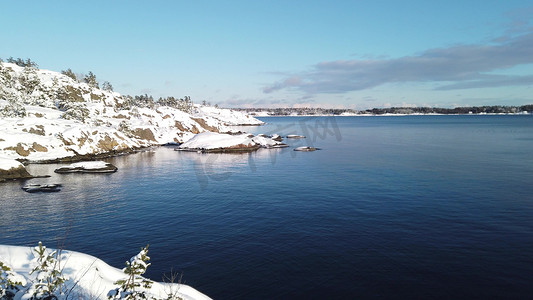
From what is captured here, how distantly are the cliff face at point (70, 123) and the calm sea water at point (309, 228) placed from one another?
80.8ft

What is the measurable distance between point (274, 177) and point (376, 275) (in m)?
33.2

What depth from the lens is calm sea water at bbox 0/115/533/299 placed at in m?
19.0

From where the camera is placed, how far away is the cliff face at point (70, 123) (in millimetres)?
70175

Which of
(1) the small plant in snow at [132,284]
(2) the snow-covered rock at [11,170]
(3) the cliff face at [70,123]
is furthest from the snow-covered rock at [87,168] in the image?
(1) the small plant in snow at [132,284]

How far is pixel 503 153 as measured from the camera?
69.9m

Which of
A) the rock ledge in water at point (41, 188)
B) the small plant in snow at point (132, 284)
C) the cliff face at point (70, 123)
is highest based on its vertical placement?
the cliff face at point (70, 123)

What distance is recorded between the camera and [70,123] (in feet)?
282

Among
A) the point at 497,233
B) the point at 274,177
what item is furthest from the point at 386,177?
the point at 497,233

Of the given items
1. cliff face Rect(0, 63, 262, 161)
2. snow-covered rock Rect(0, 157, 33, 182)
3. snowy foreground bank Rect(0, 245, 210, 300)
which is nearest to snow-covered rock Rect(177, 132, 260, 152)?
cliff face Rect(0, 63, 262, 161)

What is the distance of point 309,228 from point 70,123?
275 ft

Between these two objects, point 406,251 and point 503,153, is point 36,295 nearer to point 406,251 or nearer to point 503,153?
point 406,251

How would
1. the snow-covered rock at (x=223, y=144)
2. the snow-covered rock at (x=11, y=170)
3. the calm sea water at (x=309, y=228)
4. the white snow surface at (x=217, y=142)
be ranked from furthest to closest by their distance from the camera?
the white snow surface at (x=217, y=142) → the snow-covered rock at (x=223, y=144) → the snow-covered rock at (x=11, y=170) → the calm sea water at (x=309, y=228)

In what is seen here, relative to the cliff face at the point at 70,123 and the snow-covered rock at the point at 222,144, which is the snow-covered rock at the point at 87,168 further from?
the snow-covered rock at the point at 222,144

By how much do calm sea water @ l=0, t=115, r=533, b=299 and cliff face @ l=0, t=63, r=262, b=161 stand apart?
2463 centimetres
